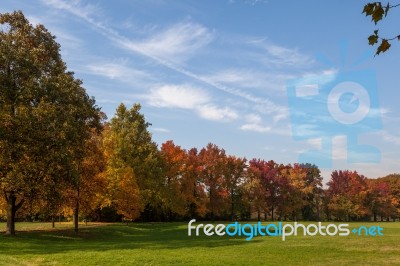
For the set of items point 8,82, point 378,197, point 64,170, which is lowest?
point 378,197

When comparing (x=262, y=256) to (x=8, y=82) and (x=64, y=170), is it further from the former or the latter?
(x=8, y=82)

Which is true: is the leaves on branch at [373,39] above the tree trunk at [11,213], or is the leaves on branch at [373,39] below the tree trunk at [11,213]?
above

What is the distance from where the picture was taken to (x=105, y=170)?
45.4 m

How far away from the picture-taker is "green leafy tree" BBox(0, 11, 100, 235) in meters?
28.0

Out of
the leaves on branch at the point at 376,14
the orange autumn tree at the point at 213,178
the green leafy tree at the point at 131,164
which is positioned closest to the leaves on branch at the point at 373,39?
the leaves on branch at the point at 376,14

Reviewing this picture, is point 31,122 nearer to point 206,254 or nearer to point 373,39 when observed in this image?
point 206,254

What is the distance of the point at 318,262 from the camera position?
2166cm

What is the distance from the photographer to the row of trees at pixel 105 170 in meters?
28.7

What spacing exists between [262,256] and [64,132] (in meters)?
15.7

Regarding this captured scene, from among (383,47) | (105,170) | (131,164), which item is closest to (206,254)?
(383,47)

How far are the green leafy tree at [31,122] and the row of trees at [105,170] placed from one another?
71 mm

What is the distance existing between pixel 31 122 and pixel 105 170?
18042 mm

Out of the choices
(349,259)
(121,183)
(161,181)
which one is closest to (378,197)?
(161,181)

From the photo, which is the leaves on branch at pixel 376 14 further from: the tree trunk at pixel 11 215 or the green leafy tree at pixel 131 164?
the green leafy tree at pixel 131 164
